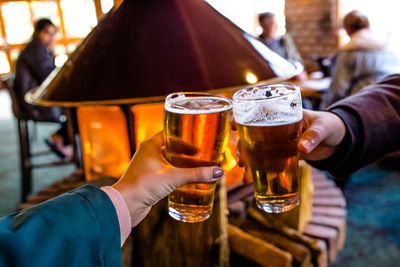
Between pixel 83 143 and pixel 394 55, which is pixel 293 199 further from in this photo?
pixel 394 55

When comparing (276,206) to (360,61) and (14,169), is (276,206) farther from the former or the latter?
(14,169)

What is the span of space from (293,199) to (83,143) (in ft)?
5.73

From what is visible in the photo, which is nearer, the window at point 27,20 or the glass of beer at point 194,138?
the glass of beer at point 194,138

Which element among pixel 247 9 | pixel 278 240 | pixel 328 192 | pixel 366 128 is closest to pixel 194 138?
pixel 366 128

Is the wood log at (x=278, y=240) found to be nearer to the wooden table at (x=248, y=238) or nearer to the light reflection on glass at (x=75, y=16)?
the wooden table at (x=248, y=238)

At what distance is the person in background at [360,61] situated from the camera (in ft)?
13.1

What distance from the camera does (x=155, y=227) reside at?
1.65 m

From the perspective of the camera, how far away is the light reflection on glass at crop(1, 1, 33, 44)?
1107 cm

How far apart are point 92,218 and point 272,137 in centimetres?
49

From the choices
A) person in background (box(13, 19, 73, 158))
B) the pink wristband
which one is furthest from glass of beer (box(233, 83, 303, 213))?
person in background (box(13, 19, 73, 158))

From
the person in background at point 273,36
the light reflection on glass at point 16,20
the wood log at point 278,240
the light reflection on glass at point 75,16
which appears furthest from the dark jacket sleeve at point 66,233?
the light reflection on glass at point 16,20

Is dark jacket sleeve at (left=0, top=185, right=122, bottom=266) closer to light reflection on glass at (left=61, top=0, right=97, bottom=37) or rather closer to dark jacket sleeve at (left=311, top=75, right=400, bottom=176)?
dark jacket sleeve at (left=311, top=75, right=400, bottom=176)

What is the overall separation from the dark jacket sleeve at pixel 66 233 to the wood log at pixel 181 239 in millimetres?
752

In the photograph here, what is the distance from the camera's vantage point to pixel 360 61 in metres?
4.05
